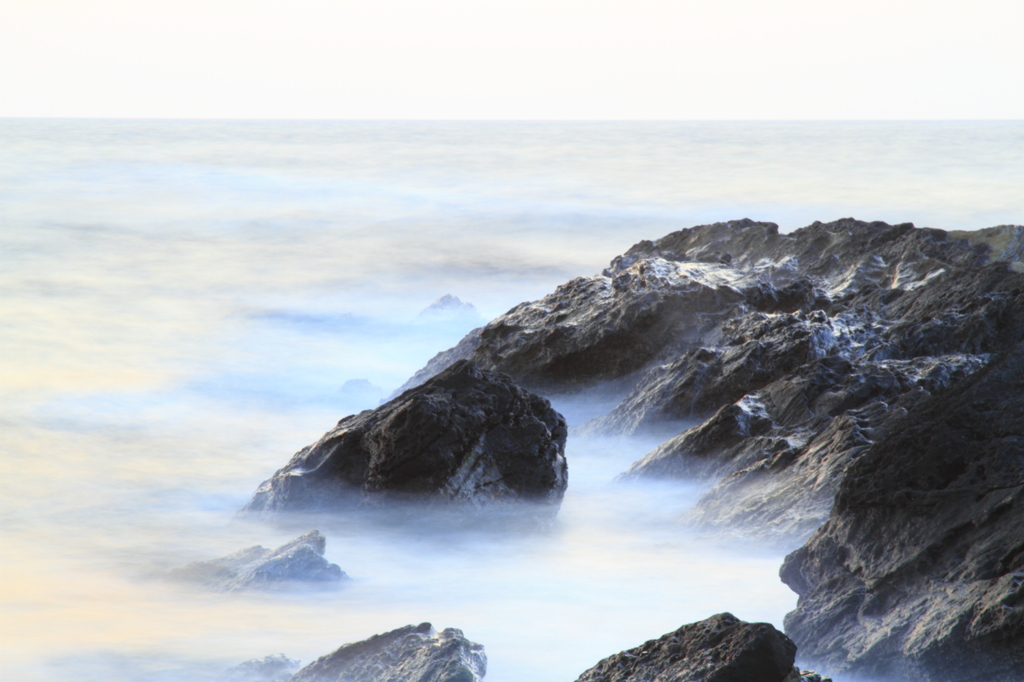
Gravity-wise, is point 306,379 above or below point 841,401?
above

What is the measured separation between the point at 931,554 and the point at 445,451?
121 inches

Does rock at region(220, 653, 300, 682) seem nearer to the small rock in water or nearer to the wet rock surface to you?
the wet rock surface

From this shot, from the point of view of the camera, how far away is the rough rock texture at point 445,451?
600 cm

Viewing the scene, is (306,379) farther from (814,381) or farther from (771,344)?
(814,381)

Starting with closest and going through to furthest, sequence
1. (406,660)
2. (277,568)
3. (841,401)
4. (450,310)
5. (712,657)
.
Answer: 1. (712,657)
2. (406,660)
3. (277,568)
4. (841,401)
5. (450,310)

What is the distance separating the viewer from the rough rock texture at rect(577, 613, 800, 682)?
2.79 meters

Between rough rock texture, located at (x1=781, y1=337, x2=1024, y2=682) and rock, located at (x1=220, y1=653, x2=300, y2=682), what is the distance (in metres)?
2.22

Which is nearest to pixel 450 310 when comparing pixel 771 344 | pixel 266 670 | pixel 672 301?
pixel 672 301

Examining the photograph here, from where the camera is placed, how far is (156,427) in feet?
35.6

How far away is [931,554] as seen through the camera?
3.69 metres

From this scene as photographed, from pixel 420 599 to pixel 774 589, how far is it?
6.43ft

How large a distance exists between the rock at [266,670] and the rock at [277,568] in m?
0.84

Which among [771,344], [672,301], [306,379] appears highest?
[306,379]

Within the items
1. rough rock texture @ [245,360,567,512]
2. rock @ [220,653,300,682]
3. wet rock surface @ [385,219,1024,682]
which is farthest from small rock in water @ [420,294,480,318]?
rock @ [220,653,300,682]
